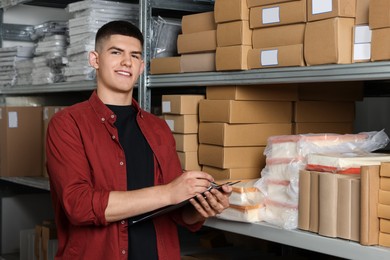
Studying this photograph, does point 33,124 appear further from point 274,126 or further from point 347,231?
point 347,231

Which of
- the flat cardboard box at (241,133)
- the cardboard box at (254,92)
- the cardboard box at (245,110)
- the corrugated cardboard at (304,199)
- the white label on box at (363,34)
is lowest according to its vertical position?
the corrugated cardboard at (304,199)

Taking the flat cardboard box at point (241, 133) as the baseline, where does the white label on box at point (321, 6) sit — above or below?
above

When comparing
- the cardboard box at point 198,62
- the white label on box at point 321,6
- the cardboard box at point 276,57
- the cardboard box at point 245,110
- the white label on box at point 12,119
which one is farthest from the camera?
the white label on box at point 12,119

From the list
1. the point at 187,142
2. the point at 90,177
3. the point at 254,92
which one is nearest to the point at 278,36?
the point at 254,92

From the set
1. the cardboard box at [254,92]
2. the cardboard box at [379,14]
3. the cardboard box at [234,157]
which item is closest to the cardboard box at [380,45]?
the cardboard box at [379,14]

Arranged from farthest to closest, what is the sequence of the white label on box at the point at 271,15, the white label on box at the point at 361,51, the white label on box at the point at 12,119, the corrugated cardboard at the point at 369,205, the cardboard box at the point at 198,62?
the white label on box at the point at 12,119
the cardboard box at the point at 198,62
the white label on box at the point at 271,15
the white label on box at the point at 361,51
the corrugated cardboard at the point at 369,205

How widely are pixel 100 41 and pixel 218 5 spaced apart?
1.80 ft

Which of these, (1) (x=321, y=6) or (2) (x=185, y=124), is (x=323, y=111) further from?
(1) (x=321, y=6)

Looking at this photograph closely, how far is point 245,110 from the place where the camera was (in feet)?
8.90

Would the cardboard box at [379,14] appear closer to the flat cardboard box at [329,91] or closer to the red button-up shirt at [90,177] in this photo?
the flat cardboard box at [329,91]

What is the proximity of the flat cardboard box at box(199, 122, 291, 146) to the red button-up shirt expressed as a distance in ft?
1.11

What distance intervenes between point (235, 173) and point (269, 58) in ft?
1.84

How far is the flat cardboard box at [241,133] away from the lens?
106 inches

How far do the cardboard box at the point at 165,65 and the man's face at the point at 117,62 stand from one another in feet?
1.68
